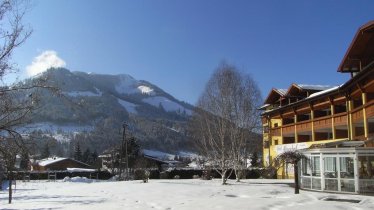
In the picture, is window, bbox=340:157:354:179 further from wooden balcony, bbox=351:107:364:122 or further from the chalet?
wooden balcony, bbox=351:107:364:122

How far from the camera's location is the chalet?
2356 cm

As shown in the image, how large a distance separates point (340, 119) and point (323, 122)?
128 inches

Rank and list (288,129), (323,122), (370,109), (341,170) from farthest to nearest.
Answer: (288,129), (323,122), (370,109), (341,170)

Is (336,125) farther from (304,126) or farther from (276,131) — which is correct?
(276,131)

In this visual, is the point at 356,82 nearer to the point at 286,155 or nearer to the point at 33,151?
the point at 286,155

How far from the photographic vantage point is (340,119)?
3534cm

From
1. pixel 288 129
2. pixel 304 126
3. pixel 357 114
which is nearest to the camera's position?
pixel 357 114

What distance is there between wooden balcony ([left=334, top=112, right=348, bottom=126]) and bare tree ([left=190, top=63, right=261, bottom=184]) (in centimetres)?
649

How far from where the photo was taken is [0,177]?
534 inches

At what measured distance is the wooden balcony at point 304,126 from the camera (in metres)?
41.3

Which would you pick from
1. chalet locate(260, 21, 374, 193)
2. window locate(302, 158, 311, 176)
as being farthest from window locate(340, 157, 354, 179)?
window locate(302, 158, 311, 176)

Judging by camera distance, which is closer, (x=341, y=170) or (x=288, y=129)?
(x=341, y=170)

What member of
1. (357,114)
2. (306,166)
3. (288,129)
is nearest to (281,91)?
(288,129)

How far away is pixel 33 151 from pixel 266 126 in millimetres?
41306
